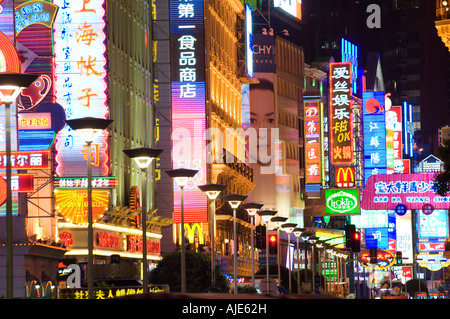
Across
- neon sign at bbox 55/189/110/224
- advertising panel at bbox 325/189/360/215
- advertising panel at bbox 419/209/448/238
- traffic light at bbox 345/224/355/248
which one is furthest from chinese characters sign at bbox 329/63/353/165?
neon sign at bbox 55/189/110/224

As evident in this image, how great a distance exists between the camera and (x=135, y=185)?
65.2 m

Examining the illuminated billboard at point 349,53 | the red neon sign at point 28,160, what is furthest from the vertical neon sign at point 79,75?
the illuminated billboard at point 349,53

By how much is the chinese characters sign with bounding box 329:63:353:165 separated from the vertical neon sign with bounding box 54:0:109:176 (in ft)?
175

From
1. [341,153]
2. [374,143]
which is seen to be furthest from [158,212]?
[374,143]

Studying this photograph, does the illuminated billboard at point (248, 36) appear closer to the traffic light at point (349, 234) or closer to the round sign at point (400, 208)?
the round sign at point (400, 208)

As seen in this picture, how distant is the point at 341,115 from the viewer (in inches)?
4291

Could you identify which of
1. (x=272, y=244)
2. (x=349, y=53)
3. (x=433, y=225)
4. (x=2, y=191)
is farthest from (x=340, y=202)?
(x=349, y=53)

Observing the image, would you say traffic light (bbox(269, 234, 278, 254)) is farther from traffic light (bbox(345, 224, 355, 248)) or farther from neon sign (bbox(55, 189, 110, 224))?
neon sign (bbox(55, 189, 110, 224))

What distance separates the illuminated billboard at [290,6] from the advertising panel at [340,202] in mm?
65822

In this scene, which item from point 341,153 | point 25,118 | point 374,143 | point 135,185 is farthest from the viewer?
point 374,143

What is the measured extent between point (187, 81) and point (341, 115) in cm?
3837

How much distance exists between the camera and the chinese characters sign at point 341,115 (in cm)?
10625
